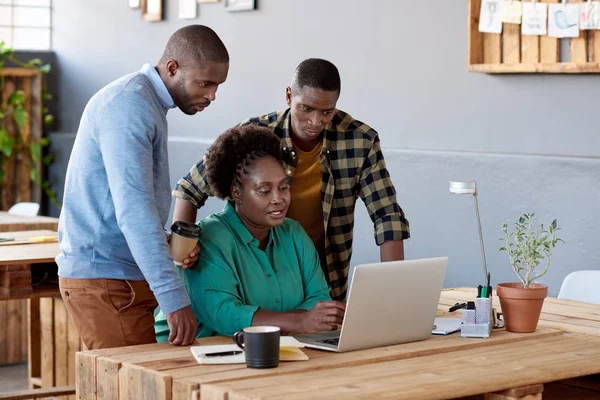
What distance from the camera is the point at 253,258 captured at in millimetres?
2973

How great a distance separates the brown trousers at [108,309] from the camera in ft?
9.36

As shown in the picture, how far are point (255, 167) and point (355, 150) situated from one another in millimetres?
610

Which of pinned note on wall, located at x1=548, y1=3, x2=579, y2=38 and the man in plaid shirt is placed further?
pinned note on wall, located at x1=548, y1=3, x2=579, y2=38

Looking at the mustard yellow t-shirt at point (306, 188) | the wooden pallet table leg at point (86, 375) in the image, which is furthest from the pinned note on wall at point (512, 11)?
the wooden pallet table leg at point (86, 375)

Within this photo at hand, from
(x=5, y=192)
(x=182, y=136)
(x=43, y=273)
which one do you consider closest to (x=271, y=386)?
(x=43, y=273)

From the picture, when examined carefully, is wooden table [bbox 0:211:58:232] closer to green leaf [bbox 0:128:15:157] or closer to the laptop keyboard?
green leaf [bbox 0:128:15:157]

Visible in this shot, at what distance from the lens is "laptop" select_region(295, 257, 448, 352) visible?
2.54 m

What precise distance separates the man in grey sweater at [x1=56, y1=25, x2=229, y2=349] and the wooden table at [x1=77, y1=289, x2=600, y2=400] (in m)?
Answer: 0.24

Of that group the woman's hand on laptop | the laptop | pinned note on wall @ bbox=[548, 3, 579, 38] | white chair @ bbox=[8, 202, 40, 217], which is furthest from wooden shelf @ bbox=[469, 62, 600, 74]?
white chair @ bbox=[8, 202, 40, 217]

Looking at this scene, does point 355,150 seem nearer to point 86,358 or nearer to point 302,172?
point 302,172

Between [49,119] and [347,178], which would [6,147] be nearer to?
[49,119]

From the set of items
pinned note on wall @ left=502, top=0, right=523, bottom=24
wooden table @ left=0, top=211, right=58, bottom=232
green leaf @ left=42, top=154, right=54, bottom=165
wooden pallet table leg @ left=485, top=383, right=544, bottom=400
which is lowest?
wooden pallet table leg @ left=485, top=383, right=544, bottom=400

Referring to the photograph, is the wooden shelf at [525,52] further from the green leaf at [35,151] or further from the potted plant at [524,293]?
the green leaf at [35,151]

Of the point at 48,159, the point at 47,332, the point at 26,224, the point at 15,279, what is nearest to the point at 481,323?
the point at 15,279
